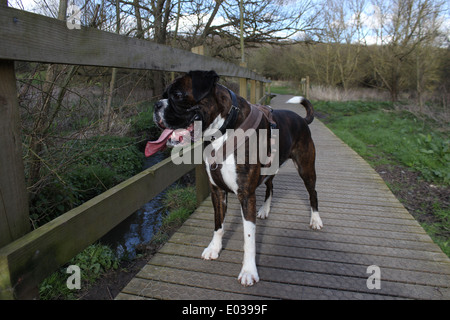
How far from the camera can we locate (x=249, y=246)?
212 cm

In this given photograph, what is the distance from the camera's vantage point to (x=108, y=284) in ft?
9.06

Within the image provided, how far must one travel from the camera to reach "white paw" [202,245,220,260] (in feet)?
7.72

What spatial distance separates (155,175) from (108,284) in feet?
3.86

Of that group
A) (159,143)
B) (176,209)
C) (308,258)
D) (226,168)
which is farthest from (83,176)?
(308,258)

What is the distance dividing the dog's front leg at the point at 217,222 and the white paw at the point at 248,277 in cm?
33

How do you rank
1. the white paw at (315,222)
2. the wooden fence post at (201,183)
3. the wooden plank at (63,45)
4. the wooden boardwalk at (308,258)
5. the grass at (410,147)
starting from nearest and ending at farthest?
the wooden plank at (63,45) < the wooden boardwalk at (308,258) < the white paw at (315,222) < the wooden fence post at (201,183) < the grass at (410,147)

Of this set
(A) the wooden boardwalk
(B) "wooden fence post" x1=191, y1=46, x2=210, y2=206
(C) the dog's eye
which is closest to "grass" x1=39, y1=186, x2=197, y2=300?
(B) "wooden fence post" x1=191, y1=46, x2=210, y2=206

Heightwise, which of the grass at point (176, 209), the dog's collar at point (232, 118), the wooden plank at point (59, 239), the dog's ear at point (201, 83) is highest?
the dog's ear at point (201, 83)

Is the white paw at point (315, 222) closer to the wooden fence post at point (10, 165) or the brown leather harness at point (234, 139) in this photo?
the brown leather harness at point (234, 139)

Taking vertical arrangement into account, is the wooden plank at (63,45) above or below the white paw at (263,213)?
above

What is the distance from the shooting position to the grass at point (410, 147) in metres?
3.77

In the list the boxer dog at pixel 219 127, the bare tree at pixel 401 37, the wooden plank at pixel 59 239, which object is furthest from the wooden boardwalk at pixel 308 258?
the bare tree at pixel 401 37
